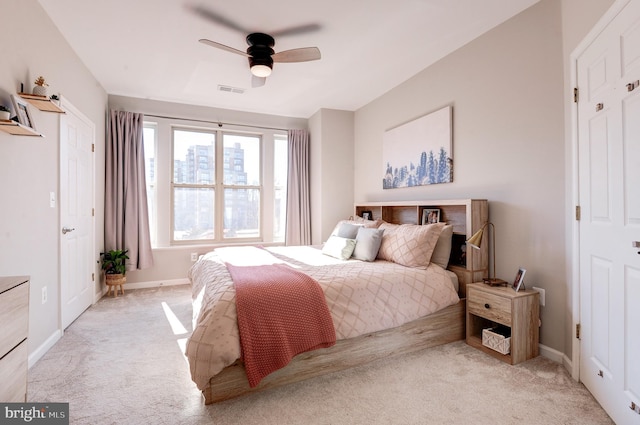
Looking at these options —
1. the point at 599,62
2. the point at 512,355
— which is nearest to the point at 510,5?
the point at 599,62

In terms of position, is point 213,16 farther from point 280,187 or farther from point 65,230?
point 280,187

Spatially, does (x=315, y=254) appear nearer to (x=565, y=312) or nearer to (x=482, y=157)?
(x=482, y=157)

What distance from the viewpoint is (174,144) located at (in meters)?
4.81

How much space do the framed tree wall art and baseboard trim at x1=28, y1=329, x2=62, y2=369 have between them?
149 inches

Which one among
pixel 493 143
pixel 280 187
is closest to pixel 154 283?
pixel 280 187

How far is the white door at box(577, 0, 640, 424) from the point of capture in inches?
59.5

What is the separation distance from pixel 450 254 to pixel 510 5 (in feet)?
6.97

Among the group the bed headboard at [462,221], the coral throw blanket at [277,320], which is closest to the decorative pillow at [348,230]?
the bed headboard at [462,221]

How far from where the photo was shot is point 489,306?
2.41 m

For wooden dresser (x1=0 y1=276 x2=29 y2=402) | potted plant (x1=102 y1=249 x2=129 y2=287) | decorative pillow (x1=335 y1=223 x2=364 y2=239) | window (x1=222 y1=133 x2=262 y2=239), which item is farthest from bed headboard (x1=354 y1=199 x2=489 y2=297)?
potted plant (x1=102 y1=249 x2=129 y2=287)

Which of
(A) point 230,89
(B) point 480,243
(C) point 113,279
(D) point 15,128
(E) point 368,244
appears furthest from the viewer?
(A) point 230,89

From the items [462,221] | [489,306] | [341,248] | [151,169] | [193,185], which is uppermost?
[151,169]

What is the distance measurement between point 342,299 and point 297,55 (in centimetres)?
213

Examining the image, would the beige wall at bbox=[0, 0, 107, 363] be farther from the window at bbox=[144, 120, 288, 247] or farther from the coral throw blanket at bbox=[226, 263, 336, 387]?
the window at bbox=[144, 120, 288, 247]
